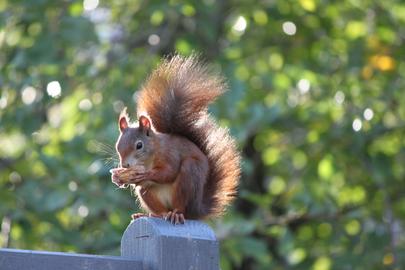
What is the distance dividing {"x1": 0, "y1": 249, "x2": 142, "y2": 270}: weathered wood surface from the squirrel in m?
0.40

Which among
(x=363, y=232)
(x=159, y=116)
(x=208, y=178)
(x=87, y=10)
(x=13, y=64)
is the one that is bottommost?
(x=363, y=232)

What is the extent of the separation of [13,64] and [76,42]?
310 millimetres

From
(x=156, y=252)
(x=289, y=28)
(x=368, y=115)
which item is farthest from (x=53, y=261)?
(x=289, y=28)

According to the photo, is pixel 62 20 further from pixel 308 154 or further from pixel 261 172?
pixel 261 172

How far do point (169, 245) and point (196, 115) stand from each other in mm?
647

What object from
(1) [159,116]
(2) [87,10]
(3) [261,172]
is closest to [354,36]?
(3) [261,172]

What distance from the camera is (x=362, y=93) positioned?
4.70 metres

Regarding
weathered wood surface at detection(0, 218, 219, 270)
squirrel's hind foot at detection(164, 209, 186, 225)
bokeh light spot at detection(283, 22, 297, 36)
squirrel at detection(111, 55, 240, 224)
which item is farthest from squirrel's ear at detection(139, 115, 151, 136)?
bokeh light spot at detection(283, 22, 297, 36)

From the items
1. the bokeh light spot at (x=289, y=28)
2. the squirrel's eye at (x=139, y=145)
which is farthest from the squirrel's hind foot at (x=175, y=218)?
the bokeh light spot at (x=289, y=28)

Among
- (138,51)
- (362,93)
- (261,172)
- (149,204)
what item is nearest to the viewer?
(149,204)

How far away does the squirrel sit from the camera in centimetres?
213

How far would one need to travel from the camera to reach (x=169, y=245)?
5.51 ft

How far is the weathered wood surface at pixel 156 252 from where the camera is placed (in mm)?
1589

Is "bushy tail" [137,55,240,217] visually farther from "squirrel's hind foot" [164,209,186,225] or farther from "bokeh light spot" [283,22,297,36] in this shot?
"bokeh light spot" [283,22,297,36]
